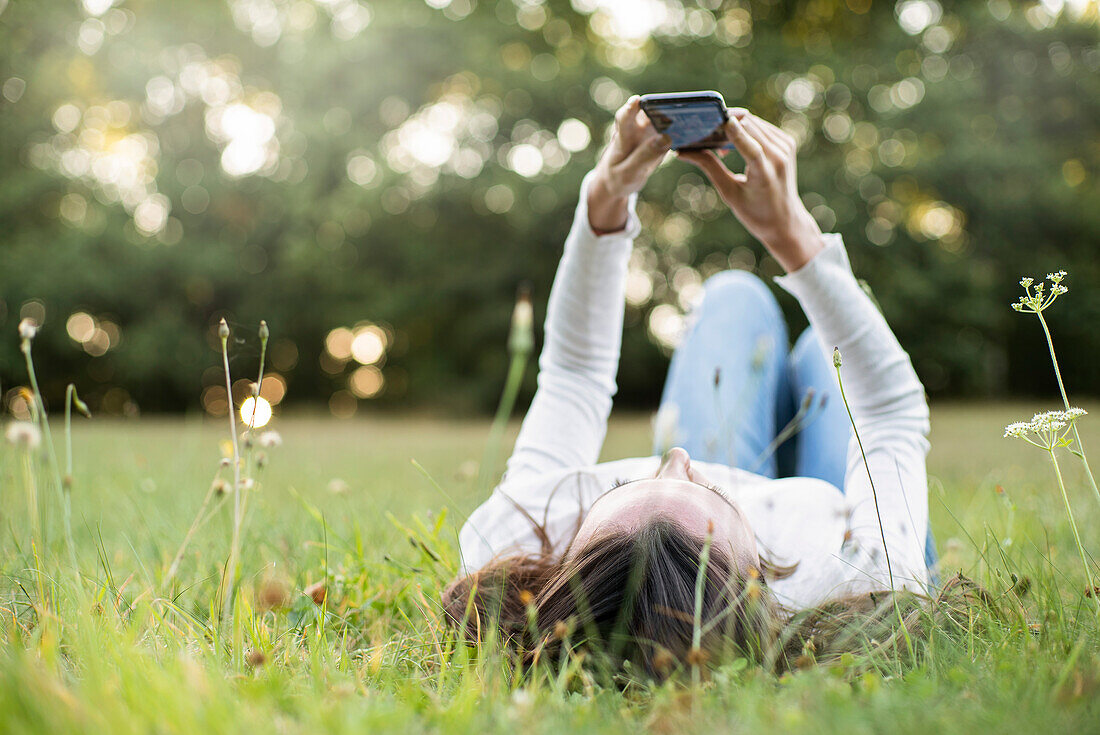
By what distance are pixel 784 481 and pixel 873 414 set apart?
389 millimetres

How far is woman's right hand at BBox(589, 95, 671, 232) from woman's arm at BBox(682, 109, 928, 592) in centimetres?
11

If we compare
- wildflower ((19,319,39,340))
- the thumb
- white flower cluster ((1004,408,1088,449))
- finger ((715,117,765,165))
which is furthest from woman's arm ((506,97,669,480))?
wildflower ((19,319,39,340))

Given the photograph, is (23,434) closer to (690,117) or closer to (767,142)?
(690,117)

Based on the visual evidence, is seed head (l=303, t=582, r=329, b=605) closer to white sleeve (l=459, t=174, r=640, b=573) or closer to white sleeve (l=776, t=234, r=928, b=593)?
white sleeve (l=459, t=174, r=640, b=573)

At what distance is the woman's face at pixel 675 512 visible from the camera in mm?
1274

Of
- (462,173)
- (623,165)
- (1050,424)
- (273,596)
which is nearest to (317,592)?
(273,596)

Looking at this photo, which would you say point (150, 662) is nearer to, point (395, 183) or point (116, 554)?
point (116, 554)

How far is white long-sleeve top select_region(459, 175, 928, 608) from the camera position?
1.54m

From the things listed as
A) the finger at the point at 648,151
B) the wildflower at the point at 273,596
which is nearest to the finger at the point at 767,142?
the finger at the point at 648,151

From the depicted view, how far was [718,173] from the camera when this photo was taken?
158cm

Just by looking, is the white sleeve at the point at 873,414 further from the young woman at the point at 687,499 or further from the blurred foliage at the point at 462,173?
the blurred foliage at the point at 462,173

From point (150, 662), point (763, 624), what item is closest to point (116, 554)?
point (150, 662)

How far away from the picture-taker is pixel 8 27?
575 inches

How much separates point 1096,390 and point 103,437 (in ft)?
44.2
